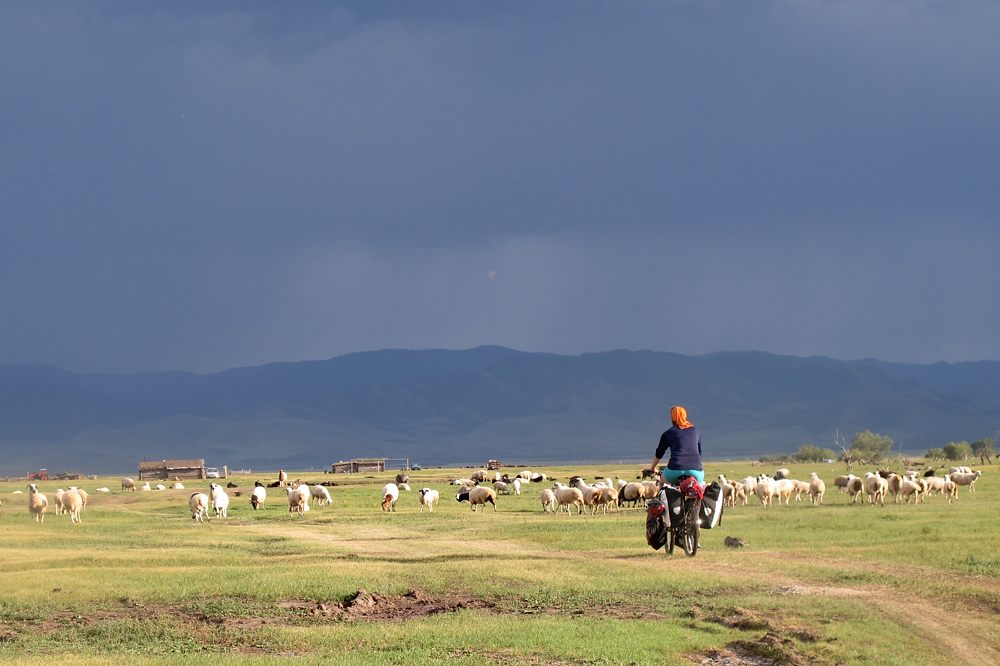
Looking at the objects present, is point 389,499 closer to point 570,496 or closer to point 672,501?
point 570,496

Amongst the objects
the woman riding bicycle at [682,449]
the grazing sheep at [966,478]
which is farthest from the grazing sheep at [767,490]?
the woman riding bicycle at [682,449]

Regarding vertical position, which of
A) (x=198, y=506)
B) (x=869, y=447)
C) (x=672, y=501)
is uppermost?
(x=869, y=447)

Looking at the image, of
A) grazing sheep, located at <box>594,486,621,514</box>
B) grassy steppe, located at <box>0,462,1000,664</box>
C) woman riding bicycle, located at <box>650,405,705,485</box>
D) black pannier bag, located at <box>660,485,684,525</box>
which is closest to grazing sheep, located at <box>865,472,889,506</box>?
grassy steppe, located at <box>0,462,1000,664</box>

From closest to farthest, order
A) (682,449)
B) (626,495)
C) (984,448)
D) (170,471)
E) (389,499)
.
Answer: (682,449), (626,495), (389,499), (170,471), (984,448)

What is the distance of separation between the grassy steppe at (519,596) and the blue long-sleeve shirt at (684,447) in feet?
6.44

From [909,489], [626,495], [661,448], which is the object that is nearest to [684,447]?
[661,448]

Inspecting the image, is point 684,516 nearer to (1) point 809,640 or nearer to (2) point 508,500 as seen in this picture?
(1) point 809,640

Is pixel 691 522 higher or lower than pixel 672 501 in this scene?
lower

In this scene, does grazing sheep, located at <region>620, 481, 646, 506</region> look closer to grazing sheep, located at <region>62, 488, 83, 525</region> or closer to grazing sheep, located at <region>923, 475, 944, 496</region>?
grazing sheep, located at <region>923, 475, 944, 496</region>

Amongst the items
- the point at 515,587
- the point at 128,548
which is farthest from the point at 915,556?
the point at 128,548

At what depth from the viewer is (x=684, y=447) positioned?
20.1 meters

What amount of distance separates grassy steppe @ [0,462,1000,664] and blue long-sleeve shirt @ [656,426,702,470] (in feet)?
6.44

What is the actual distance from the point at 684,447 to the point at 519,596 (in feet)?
11.9

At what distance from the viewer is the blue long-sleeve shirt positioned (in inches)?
788
